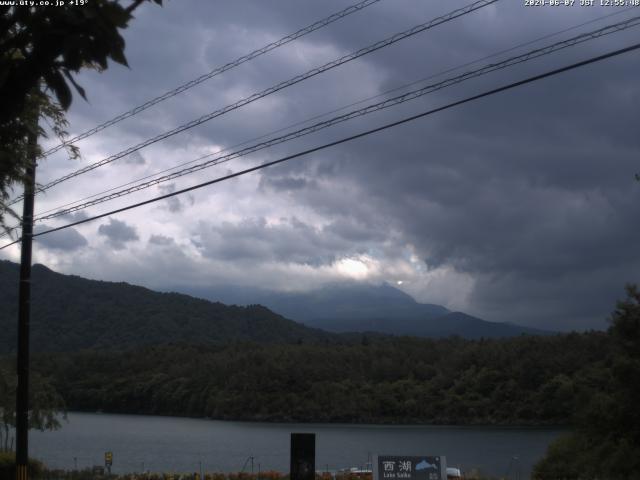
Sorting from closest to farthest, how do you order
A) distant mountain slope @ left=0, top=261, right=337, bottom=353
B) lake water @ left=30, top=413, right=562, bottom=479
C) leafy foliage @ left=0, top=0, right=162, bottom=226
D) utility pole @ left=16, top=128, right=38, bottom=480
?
leafy foliage @ left=0, top=0, right=162, bottom=226, utility pole @ left=16, top=128, right=38, bottom=480, lake water @ left=30, top=413, right=562, bottom=479, distant mountain slope @ left=0, top=261, right=337, bottom=353

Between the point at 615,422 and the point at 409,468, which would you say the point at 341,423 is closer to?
the point at 615,422

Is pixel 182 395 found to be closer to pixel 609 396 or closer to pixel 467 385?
pixel 467 385

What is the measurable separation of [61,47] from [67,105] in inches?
16.7

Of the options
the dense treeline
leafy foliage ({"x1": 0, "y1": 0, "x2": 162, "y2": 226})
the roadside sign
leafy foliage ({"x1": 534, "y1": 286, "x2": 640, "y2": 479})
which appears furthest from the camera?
the dense treeline

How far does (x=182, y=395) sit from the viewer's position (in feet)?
327

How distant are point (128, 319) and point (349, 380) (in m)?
65.0

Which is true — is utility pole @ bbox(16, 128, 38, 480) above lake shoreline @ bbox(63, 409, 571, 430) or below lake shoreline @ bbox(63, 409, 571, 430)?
above

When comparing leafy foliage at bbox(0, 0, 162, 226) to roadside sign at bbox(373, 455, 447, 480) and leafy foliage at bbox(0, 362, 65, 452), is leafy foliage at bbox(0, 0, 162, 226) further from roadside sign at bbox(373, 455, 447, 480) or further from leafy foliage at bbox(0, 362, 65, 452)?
leafy foliage at bbox(0, 362, 65, 452)

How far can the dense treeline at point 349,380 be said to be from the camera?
7388 centimetres

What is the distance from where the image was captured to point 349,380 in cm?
9088

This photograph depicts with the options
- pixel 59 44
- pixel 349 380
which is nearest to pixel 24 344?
pixel 59 44

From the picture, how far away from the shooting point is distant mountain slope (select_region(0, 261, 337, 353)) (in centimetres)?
12511

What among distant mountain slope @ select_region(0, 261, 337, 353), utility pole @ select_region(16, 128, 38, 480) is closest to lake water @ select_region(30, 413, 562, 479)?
utility pole @ select_region(16, 128, 38, 480)

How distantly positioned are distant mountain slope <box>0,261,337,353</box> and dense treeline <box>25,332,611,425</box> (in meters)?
16.2
